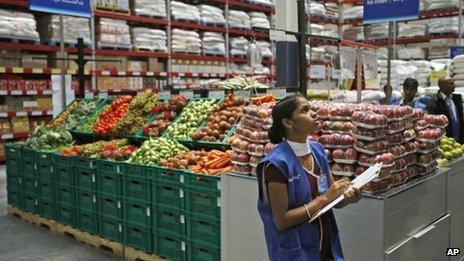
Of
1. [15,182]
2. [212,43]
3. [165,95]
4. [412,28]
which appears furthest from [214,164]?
[412,28]

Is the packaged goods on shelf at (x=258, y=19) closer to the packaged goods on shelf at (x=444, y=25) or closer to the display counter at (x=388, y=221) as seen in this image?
the packaged goods on shelf at (x=444, y=25)

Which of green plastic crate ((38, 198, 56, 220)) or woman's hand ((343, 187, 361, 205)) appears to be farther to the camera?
green plastic crate ((38, 198, 56, 220))

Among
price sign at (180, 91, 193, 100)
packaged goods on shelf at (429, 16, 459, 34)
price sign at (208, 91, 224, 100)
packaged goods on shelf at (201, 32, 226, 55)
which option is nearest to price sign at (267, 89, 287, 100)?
price sign at (208, 91, 224, 100)

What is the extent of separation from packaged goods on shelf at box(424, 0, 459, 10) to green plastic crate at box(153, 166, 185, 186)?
9.43m

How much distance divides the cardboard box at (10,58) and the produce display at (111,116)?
4119 millimetres

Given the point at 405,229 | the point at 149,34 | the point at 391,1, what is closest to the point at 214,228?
the point at 405,229

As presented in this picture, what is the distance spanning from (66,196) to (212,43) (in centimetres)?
763

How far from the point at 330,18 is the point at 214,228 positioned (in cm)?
1200

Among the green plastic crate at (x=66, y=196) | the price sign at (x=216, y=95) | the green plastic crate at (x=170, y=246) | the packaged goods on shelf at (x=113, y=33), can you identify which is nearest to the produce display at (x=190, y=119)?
the price sign at (x=216, y=95)

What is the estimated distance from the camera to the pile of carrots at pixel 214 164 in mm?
3990

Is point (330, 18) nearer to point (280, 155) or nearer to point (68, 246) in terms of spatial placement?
point (68, 246)

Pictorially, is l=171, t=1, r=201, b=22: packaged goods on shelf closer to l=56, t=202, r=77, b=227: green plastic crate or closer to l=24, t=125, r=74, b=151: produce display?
l=24, t=125, r=74, b=151: produce display

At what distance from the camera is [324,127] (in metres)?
3.30

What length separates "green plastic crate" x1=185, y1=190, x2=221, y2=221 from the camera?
382 cm
